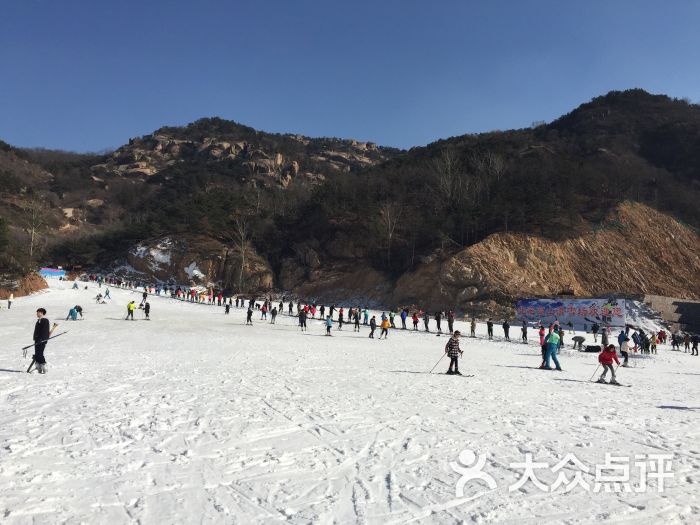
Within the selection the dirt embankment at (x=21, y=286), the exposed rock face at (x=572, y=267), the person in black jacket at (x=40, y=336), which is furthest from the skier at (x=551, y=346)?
the dirt embankment at (x=21, y=286)

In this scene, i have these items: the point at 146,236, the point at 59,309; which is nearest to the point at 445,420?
the point at 59,309

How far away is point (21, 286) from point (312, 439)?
45.1 m

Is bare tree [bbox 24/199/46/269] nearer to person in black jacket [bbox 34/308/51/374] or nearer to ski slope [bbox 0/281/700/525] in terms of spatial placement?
person in black jacket [bbox 34/308/51/374]

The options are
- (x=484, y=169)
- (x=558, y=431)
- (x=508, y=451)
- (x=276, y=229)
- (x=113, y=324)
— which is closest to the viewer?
(x=508, y=451)

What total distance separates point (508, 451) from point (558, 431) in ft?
5.04

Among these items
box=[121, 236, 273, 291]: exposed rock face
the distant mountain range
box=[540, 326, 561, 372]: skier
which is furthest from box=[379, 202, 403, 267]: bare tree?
box=[540, 326, 561, 372]: skier

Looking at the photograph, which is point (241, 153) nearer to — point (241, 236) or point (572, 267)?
point (241, 236)

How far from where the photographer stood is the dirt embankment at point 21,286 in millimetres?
→ 37947

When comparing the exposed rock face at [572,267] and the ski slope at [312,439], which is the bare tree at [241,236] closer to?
the exposed rock face at [572,267]

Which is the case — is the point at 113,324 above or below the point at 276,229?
below

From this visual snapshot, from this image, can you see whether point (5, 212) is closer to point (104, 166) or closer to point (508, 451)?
point (104, 166)

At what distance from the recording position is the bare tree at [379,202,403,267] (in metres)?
51.8

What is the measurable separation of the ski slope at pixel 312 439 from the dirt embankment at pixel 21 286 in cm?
3020

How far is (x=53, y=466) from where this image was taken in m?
4.91
